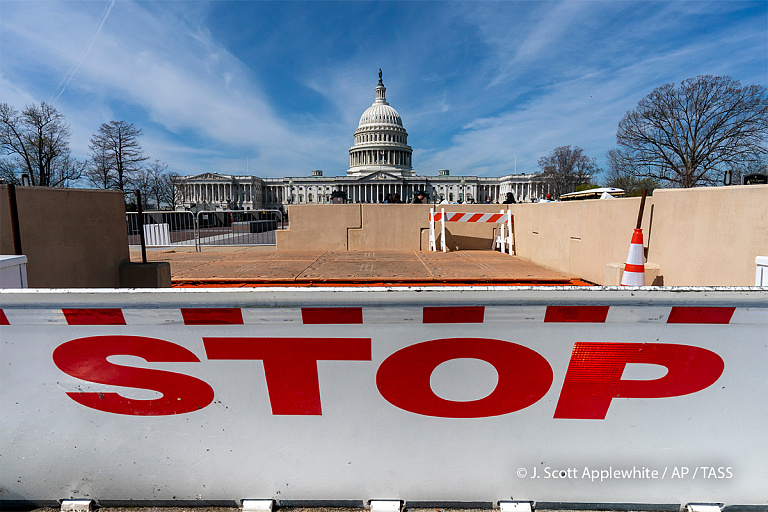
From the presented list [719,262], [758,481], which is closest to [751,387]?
[758,481]

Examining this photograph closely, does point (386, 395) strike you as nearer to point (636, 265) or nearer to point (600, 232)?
point (636, 265)

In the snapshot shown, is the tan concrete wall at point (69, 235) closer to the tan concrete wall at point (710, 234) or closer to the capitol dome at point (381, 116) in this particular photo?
the tan concrete wall at point (710, 234)

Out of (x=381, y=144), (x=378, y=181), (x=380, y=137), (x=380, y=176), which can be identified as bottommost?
(x=378, y=181)

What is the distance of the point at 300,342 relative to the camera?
174 cm

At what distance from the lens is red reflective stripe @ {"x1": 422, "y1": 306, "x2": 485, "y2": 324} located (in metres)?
1.70

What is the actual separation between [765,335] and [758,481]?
29.9 inches

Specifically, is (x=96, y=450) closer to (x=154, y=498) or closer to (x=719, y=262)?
(x=154, y=498)

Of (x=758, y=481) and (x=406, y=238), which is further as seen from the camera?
(x=406, y=238)

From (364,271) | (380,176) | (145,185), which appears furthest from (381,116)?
(364,271)

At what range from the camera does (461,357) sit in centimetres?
174

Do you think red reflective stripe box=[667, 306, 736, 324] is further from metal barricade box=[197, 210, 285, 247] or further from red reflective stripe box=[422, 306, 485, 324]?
metal barricade box=[197, 210, 285, 247]

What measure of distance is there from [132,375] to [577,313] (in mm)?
2196

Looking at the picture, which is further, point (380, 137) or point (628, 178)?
point (380, 137)

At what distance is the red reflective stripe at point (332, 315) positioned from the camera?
67.4 inches
